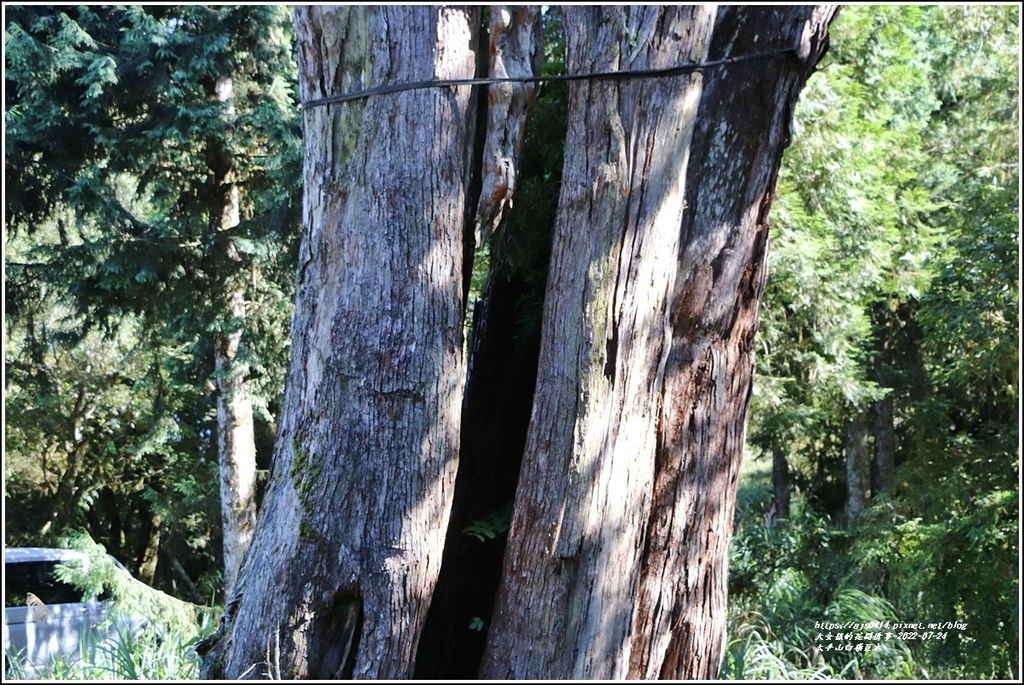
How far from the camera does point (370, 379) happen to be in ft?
9.89

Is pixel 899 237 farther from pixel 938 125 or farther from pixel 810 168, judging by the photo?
pixel 938 125

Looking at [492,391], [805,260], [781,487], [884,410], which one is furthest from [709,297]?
[781,487]

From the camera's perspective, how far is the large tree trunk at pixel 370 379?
2992 mm

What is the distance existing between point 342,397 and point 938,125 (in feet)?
45.9

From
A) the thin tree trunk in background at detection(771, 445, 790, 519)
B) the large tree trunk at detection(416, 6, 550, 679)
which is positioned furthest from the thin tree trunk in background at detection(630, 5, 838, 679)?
the thin tree trunk in background at detection(771, 445, 790, 519)

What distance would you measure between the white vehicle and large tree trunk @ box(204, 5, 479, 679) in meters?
6.20

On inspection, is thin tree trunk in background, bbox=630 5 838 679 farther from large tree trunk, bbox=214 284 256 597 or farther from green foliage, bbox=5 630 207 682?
large tree trunk, bbox=214 284 256 597

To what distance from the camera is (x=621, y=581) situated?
3078 millimetres

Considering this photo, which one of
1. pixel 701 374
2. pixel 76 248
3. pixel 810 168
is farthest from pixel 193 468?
pixel 701 374

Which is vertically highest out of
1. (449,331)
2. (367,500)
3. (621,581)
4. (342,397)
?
(449,331)

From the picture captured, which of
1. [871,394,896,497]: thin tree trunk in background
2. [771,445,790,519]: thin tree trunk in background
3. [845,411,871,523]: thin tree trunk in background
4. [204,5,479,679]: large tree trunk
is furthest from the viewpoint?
[771,445,790,519]: thin tree trunk in background

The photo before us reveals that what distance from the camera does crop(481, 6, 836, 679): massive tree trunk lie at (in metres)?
3.06

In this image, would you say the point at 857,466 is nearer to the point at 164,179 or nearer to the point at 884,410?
the point at 884,410

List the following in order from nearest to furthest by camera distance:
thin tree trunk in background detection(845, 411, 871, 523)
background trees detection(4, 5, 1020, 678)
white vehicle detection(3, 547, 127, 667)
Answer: background trees detection(4, 5, 1020, 678) → white vehicle detection(3, 547, 127, 667) → thin tree trunk in background detection(845, 411, 871, 523)
